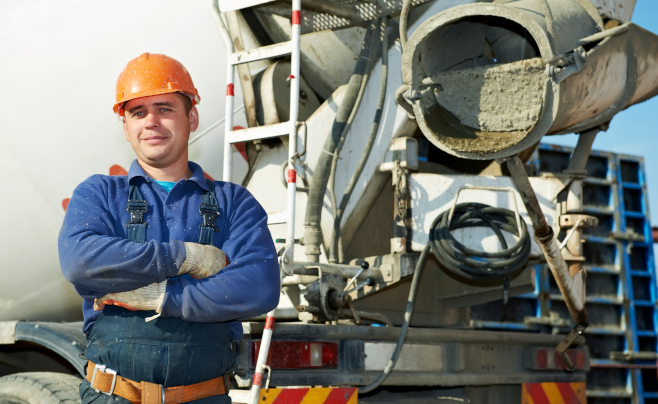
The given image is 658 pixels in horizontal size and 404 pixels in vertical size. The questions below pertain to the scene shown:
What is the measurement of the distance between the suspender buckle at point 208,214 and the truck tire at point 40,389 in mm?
1425

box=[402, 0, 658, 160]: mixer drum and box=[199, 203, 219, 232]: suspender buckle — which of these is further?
box=[402, 0, 658, 160]: mixer drum

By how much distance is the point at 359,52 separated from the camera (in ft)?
11.6

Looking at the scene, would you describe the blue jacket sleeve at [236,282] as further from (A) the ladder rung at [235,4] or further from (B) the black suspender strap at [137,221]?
(A) the ladder rung at [235,4]

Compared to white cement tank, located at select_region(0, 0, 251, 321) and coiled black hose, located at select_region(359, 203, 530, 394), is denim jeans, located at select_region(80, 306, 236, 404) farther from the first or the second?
white cement tank, located at select_region(0, 0, 251, 321)

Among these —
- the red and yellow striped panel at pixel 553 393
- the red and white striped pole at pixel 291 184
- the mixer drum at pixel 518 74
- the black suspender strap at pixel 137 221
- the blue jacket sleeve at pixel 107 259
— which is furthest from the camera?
the red and yellow striped panel at pixel 553 393

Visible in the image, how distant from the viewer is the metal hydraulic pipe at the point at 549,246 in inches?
109

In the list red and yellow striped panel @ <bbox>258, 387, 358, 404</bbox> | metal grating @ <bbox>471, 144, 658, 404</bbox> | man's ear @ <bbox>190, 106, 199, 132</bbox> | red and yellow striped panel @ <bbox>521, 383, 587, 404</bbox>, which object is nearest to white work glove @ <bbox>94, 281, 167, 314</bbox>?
man's ear @ <bbox>190, 106, 199, 132</bbox>

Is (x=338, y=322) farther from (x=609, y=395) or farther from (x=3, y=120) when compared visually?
(x=609, y=395)

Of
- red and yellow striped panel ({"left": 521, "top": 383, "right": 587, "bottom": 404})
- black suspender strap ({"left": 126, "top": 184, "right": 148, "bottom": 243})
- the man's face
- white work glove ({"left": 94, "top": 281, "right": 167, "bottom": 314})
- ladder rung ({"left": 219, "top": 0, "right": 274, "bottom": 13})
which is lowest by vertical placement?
red and yellow striped panel ({"left": 521, "top": 383, "right": 587, "bottom": 404})

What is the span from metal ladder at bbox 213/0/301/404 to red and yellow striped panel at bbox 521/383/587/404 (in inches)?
60.9

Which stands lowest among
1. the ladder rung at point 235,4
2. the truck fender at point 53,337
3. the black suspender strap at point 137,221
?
the truck fender at point 53,337

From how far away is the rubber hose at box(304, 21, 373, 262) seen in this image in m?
3.19

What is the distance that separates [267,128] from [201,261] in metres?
1.46

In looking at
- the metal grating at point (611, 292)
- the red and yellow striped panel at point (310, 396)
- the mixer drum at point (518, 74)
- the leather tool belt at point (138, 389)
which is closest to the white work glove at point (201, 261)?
the leather tool belt at point (138, 389)
